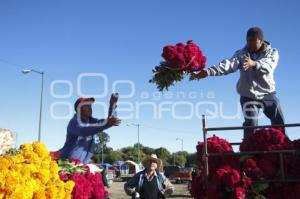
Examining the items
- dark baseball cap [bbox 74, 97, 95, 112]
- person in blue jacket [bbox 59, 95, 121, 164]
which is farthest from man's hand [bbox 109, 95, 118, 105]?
dark baseball cap [bbox 74, 97, 95, 112]

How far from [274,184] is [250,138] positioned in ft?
1.84

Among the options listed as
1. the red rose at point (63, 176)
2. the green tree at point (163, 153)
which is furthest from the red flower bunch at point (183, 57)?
the green tree at point (163, 153)

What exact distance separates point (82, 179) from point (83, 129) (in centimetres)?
86

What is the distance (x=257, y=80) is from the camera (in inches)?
227

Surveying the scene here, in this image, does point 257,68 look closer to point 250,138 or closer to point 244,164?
point 250,138

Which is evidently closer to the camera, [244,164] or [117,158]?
[244,164]

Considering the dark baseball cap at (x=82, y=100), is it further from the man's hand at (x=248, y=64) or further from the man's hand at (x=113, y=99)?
the man's hand at (x=248, y=64)

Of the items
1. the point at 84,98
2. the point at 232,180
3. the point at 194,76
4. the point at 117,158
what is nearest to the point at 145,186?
the point at 84,98

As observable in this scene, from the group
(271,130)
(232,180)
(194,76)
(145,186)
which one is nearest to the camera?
(232,180)

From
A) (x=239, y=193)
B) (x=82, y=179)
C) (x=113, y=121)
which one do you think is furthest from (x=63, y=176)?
(x=239, y=193)

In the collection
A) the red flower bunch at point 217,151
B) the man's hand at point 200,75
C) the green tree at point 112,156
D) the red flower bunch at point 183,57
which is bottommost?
the red flower bunch at point 217,151

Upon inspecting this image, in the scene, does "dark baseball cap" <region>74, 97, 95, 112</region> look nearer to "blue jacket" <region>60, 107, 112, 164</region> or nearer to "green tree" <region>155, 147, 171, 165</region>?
"blue jacket" <region>60, 107, 112, 164</region>

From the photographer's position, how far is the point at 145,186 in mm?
8320

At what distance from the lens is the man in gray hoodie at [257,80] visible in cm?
564
